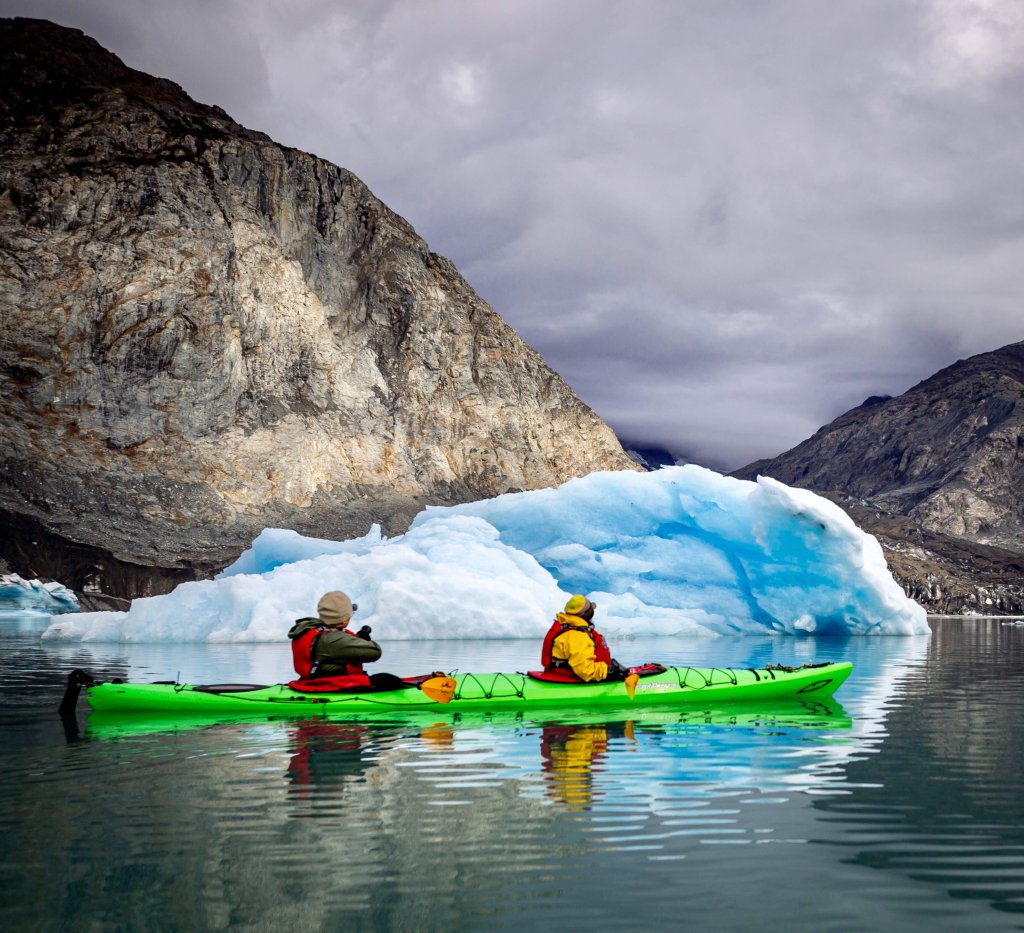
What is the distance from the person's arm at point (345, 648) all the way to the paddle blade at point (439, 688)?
2.73ft

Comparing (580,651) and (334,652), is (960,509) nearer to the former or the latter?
(580,651)

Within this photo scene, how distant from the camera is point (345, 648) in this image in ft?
35.6

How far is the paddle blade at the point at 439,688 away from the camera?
37.2 feet

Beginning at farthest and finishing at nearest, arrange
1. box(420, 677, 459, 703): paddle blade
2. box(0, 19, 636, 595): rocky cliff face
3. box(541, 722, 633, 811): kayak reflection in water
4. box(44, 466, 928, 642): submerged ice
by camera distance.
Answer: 1. box(0, 19, 636, 595): rocky cliff face
2. box(44, 466, 928, 642): submerged ice
3. box(420, 677, 459, 703): paddle blade
4. box(541, 722, 633, 811): kayak reflection in water

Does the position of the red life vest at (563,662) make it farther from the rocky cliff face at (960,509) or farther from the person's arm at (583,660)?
the rocky cliff face at (960,509)

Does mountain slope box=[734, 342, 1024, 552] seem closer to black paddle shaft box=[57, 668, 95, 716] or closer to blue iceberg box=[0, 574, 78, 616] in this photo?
blue iceberg box=[0, 574, 78, 616]

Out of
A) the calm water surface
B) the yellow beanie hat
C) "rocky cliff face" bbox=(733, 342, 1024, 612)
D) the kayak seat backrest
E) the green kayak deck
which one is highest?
"rocky cliff face" bbox=(733, 342, 1024, 612)

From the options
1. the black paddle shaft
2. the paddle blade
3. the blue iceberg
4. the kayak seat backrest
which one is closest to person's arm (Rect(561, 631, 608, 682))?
the paddle blade

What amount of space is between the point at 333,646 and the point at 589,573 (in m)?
20.2

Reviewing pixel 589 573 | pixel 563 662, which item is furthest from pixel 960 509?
pixel 563 662

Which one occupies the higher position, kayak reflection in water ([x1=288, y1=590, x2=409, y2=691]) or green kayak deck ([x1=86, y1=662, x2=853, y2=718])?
kayak reflection in water ([x1=288, y1=590, x2=409, y2=691])

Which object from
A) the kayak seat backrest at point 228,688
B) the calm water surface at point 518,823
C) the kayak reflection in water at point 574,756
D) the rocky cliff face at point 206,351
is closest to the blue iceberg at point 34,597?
the rocky cliff face at point 206,351

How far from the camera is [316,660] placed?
11086 millimetres

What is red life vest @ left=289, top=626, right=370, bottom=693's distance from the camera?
36.1 ft
